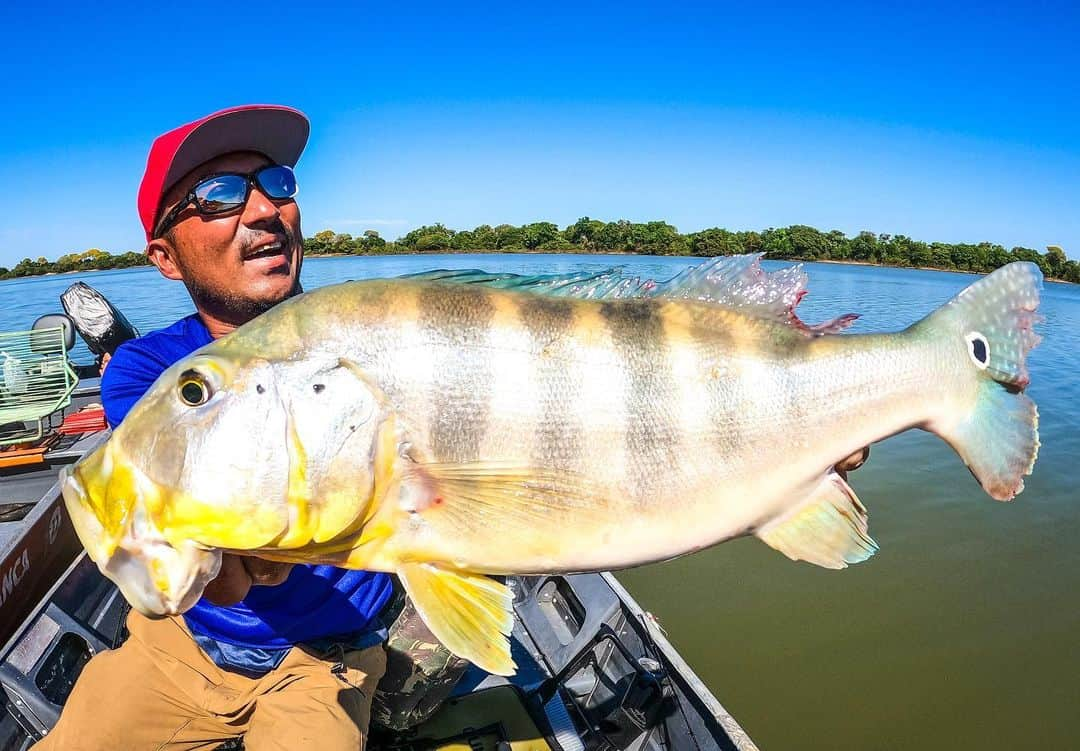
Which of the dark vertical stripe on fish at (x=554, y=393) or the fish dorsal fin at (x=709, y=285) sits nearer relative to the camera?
the dark vertical stripe on fish at (x=554, y=393)

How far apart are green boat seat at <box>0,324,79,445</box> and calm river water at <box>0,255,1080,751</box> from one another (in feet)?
18.1

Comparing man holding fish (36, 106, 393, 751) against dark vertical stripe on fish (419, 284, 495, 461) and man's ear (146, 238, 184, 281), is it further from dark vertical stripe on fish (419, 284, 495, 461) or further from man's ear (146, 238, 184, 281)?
dark vertical stripe on fish (419, 284, 495, 461)

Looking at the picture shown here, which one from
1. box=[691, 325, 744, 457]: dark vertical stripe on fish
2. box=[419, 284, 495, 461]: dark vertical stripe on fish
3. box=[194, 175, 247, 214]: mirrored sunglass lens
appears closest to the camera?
box=[419, 284, 495, 461]: dark vertical stripe on fish

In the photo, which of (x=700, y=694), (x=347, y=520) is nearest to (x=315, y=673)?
(x=347, y=520)

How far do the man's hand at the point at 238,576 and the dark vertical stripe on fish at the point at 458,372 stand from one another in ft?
2.33

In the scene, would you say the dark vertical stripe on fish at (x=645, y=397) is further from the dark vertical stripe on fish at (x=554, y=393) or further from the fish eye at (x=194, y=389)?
the fish eye at (x=194, y=389)

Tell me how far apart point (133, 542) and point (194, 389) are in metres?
0.39

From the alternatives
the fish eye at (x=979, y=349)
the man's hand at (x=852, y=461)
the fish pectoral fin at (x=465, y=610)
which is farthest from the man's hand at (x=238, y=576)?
the fish eye at (x=979, y=349)

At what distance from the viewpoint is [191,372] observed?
152 centimetres

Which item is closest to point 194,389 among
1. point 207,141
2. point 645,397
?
point 645,397

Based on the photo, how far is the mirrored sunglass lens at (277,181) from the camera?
2.64 meters

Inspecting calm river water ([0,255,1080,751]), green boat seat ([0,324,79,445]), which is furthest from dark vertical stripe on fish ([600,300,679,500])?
green boat seat ([0,324,79,445])

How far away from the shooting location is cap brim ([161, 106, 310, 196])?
239cm

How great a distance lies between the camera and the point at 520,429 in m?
1.61
